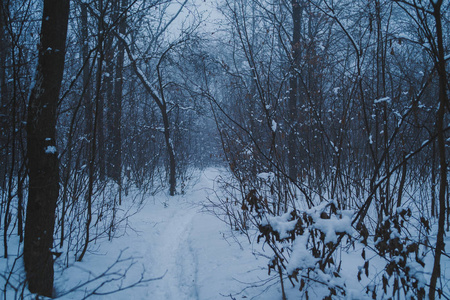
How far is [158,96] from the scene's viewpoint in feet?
29.5

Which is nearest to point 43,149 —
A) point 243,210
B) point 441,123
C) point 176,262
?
point 243,210

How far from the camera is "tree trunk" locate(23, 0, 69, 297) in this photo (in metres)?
2.22

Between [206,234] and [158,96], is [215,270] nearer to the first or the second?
[206,234]

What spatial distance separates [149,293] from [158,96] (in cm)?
698

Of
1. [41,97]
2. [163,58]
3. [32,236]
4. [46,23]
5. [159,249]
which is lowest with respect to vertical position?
[159,249]

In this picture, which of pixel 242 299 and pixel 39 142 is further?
pixel 242 299

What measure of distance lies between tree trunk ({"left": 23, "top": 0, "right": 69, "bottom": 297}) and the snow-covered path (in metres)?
0.39

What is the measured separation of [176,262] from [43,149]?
9.06 ft

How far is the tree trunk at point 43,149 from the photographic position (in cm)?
222

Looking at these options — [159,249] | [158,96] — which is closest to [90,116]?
[159,249]

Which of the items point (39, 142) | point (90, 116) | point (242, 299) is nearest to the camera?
point (39, 142)

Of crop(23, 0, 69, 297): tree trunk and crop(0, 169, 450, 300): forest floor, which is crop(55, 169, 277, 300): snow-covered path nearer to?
crop(0, 169, 450, 300): forest floor

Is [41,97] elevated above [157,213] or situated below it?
above

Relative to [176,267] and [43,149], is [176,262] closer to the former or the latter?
[176,267]
